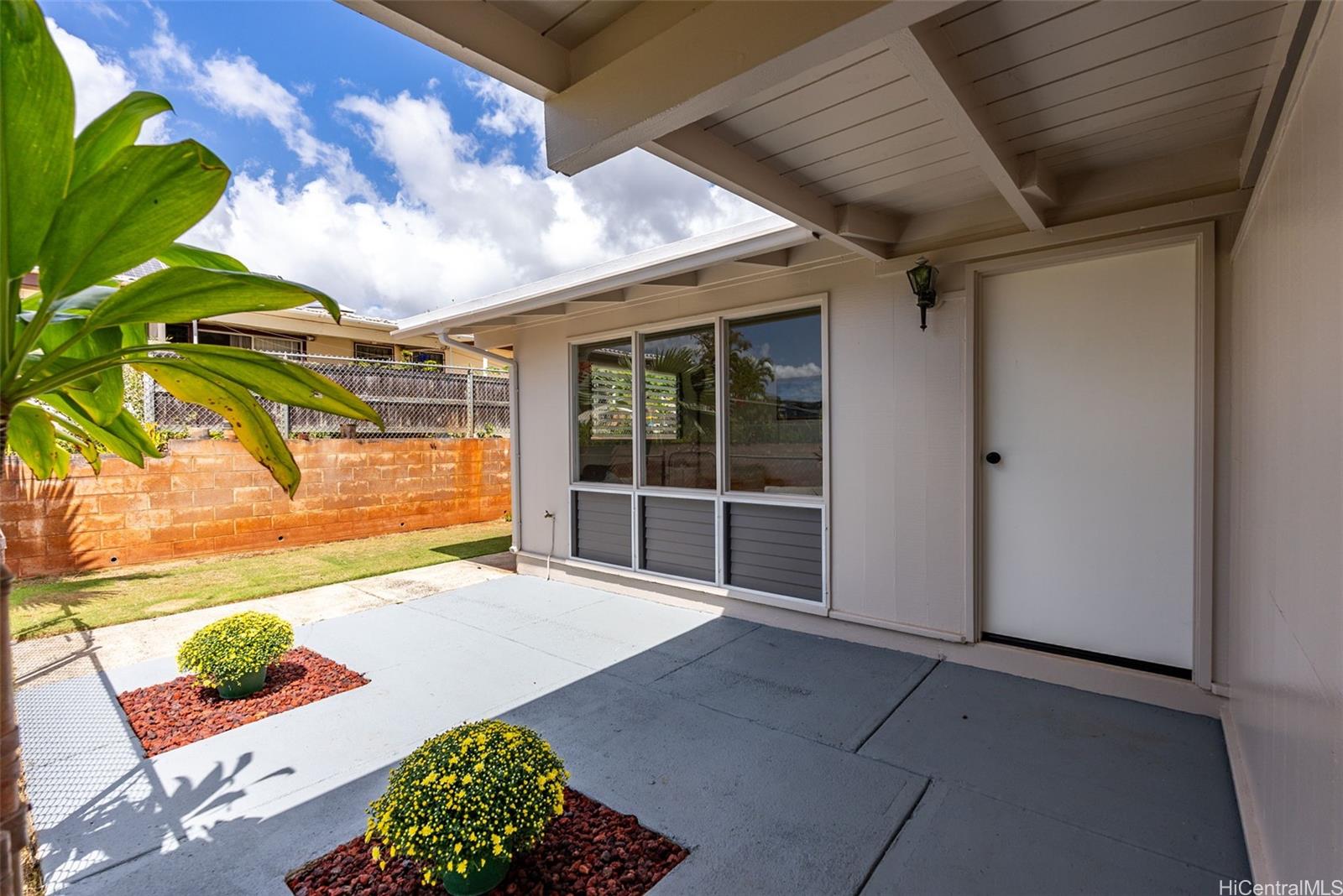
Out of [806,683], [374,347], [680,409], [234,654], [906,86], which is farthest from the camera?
[374,347]

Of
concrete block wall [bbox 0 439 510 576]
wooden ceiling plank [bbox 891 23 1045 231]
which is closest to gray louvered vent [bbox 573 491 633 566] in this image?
wooden ceiling plank [bbox 891 23 1045 231]

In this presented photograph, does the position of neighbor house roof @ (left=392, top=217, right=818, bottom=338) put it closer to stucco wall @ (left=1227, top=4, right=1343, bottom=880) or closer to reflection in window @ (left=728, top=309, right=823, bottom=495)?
reflection in window @ (left=728, top=309, right=823, bottom=495)

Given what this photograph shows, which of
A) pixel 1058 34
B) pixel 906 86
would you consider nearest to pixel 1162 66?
pixel 1058 34

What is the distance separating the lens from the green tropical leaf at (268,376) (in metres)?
1.06

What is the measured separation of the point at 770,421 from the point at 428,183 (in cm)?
2573

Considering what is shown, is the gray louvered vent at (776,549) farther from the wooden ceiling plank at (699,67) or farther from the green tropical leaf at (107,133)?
the green tropical leaf at (107,133)

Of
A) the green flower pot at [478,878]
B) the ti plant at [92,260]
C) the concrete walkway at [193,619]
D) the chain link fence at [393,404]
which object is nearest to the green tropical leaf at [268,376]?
the ti plant at [92,260]

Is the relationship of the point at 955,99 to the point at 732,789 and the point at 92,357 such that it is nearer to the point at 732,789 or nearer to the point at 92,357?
the point at 92,357

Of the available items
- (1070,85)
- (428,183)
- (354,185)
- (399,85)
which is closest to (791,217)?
(1070,85)

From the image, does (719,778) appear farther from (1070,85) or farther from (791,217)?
(1070,85)

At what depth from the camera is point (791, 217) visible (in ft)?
10.6

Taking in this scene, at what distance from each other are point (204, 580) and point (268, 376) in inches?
263

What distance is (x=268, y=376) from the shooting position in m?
1.06

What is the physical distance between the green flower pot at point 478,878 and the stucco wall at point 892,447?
9.49 feet
